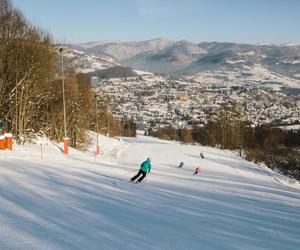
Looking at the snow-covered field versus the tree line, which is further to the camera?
the tree line

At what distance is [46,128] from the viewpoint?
3722 centimetres

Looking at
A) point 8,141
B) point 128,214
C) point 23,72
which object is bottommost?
point 128,214

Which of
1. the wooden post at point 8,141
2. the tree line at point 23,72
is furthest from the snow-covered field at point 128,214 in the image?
the tree line at point 23,72

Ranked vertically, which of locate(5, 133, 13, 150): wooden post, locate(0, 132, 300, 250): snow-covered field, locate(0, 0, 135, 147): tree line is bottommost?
locate(0, 132, 300, 250): snow-covered field

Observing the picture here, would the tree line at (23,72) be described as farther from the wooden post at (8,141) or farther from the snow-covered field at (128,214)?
the snow-covered field at (128,214)

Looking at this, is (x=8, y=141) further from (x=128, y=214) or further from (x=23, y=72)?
(x=128, y=214)

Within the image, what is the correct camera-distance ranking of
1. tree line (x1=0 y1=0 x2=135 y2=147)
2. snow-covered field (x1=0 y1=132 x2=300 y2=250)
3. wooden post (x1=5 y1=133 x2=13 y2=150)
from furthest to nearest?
tree line (x1=0 y1=0 x2=135 y2=147) < wooden post (x1=5 y1=133 x2=13 y2=150) < snow-covered field (x1=0 y1=132 x2=300 y2=250)

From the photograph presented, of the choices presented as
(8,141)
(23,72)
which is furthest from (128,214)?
(23,72)

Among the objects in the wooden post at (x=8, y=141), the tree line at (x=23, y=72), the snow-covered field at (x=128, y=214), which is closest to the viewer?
the snow-covered field at (x=128, y=214)

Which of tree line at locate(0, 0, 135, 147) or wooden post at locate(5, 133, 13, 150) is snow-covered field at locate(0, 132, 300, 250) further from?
tree line at locate(0, 0, 135, 147)

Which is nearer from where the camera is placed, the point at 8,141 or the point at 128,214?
the point at 128,214

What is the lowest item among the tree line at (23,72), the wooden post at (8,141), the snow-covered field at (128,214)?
the snow-covered field at (128,214)

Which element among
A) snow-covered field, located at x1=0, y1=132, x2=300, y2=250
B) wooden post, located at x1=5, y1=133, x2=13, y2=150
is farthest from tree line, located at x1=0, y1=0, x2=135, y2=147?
snow-covered field, located at x1=0, y1=132, x2=300, y2=250

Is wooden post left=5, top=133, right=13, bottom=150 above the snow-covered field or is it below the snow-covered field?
above
